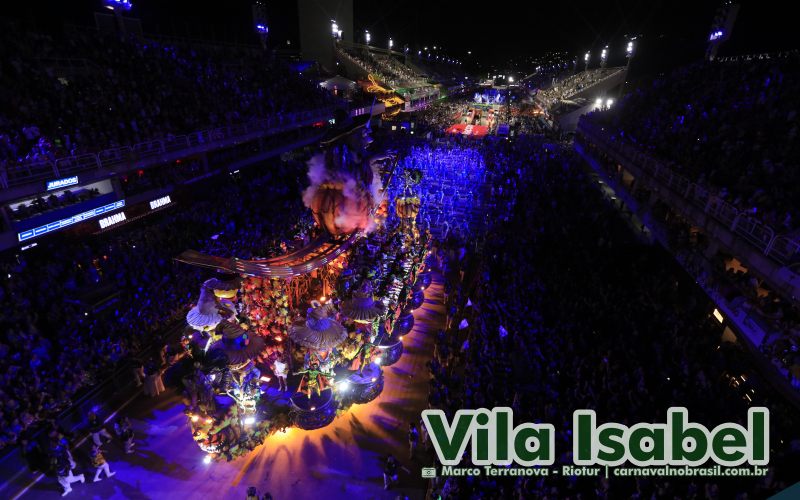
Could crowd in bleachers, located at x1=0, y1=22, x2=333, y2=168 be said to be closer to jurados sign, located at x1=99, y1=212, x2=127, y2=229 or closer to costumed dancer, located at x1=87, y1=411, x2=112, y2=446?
jurados sign, located at x1=99, y1=212, x2=127, y2=229

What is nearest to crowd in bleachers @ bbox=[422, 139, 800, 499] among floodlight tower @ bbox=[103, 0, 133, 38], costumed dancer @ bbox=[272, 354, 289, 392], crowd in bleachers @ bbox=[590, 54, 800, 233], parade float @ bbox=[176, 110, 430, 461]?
parade float @ bbox=[176, 110, 430, 461]

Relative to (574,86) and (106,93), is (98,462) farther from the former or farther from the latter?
(574,86)

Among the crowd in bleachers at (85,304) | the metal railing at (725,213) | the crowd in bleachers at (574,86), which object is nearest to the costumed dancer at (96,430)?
the crowd in bleachers at (85,304)

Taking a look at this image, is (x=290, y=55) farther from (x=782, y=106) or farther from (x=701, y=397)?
(x=701, y=397)

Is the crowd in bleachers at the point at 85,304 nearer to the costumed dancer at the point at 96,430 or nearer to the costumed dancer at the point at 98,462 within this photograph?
the costumed dancer at the point at 96,430

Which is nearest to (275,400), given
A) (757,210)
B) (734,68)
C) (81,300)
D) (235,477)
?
(235,477)
